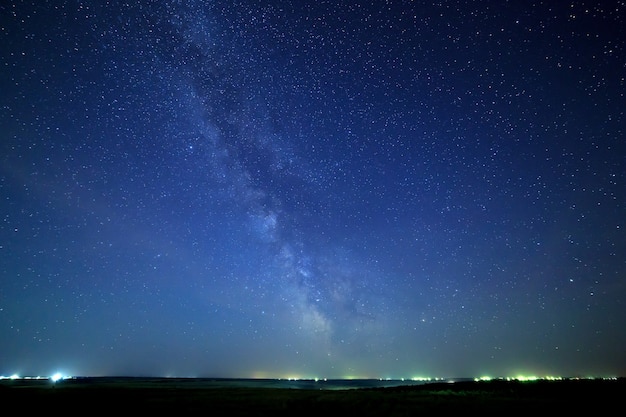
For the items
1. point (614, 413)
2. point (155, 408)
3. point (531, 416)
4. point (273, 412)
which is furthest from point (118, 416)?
point (614, 413)

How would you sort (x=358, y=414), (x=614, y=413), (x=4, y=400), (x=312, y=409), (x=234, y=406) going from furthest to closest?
(x=4, y=400), (x=234, y=406), (x=312, y=409), (x=358, y=414), (x=614, y=413)

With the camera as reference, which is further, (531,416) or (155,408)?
(155,408)

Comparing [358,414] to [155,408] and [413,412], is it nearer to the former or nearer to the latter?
[413,412]

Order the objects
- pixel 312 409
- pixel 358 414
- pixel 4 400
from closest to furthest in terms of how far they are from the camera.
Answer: pixel 358 414 < pixel 312 409 < pixel 4 400

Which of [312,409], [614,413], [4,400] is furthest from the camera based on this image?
[4,400]

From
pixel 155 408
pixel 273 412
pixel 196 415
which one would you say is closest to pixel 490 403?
pixel 273 412

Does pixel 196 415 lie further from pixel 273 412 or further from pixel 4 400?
pixel 4 400

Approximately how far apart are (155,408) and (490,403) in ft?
79.0

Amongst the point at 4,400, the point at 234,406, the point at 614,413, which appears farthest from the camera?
the point at 4,400

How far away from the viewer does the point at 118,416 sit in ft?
66.3

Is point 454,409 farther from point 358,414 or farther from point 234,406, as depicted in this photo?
point 234,406

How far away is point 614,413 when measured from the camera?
19172 mm

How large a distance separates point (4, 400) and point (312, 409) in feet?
78.7

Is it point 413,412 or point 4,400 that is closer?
point 413,412
